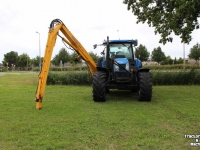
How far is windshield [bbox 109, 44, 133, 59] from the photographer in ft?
35.3

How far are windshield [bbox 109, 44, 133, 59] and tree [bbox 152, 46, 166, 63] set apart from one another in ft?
154

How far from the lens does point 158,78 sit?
1745 centimetres

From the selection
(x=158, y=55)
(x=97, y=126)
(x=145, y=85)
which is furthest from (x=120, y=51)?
(x=158, y=55)

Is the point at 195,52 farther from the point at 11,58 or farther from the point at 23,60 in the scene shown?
the point at 11,58

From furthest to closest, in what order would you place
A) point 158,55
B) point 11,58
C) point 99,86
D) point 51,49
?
point 11,58
point 158,55
point 99,86
point 51,49

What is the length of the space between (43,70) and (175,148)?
5368 mm

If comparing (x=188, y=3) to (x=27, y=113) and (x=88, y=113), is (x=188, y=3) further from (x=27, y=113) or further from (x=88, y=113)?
(x=27, y=113)

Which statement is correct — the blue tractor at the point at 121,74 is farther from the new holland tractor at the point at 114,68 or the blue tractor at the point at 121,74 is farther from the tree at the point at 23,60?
the tree at the point at 23,60

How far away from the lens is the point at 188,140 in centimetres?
500

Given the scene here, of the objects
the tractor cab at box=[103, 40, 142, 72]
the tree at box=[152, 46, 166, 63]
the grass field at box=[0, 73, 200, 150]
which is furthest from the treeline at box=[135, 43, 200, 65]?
the grass field at box=[0, 73, 200, 150]

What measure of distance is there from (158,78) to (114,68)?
8.42 meters

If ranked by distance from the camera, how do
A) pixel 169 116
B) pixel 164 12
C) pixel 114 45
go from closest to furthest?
pixel 169 116 → pixel 114 45 → pixel 164 12

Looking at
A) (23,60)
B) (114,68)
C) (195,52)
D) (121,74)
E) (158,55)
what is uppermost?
(195,52)

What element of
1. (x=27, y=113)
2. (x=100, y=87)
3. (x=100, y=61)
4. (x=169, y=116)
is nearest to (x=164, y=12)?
(x=100, y=61)
